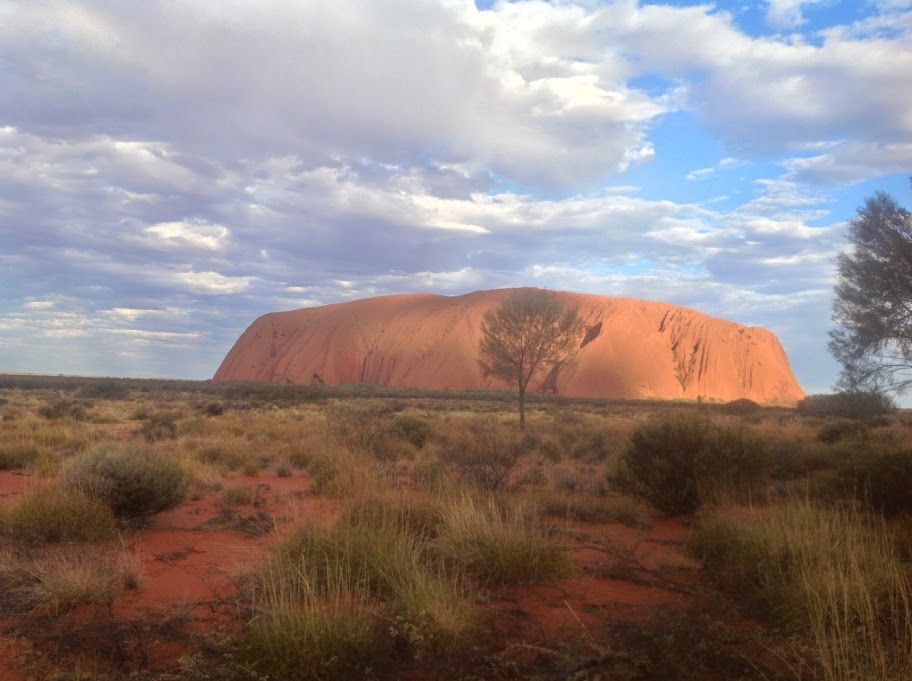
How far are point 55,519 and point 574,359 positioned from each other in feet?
191

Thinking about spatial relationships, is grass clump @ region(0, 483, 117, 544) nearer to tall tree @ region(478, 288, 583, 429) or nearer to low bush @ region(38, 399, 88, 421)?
low bush @ region(38, 399, 88, 421)

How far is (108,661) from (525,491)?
608 cm

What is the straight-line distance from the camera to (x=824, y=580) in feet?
14.0

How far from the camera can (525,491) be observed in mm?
9164

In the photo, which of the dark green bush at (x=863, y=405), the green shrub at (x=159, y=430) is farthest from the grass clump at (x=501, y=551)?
the dark green bush at (x=863, y=405)

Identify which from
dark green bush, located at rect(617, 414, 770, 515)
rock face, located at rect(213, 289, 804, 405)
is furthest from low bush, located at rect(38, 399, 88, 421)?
rock face, located at rect(213, 289, 804, 405)

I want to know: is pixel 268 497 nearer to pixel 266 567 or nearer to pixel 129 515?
pixel 129 515

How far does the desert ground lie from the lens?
3826 mm

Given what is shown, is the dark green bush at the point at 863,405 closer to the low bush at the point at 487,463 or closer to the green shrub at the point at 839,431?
the green shrub at the point at 839,431

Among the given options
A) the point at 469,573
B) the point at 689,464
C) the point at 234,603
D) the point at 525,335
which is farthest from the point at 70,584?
the point at 525,335

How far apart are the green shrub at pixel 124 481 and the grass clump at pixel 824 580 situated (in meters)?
6.20

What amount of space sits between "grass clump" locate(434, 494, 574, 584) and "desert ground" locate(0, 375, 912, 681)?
0.06ft

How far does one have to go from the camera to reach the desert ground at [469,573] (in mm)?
3826

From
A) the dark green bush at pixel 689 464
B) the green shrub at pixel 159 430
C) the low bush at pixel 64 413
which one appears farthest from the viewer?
the low bush at pixel 64 413
